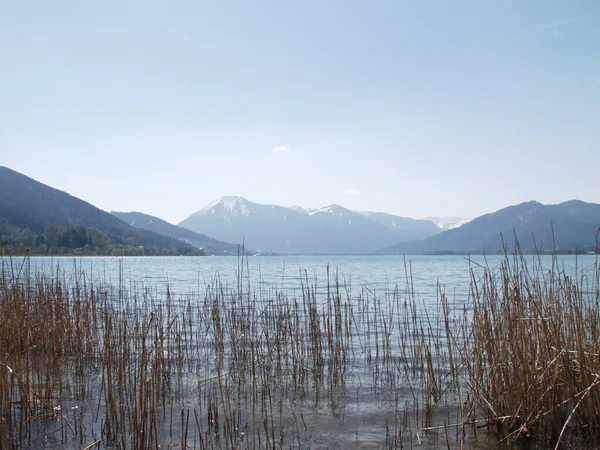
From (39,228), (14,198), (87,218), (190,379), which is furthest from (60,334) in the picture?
(14,198)

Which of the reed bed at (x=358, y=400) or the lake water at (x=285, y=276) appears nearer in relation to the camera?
the reed bed at (x=358, y=400)

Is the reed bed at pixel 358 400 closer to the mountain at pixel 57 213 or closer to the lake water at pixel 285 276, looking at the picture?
the lake water at pixel 285 276

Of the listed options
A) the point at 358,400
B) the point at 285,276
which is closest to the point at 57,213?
the point at 285,276

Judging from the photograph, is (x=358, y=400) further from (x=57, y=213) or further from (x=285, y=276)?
(x=57, y=213)

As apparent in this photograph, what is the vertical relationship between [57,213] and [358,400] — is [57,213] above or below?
above

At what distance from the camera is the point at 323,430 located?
5113 mm

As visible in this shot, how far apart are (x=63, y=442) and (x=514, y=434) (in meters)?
4.56

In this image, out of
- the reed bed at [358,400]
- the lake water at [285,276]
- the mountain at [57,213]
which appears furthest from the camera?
the mountain at [57,213]

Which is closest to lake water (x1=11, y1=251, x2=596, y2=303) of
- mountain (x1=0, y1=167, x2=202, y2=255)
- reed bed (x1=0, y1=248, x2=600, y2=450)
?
reed bed (x1=0, y1=248, x2=600, y2=450)

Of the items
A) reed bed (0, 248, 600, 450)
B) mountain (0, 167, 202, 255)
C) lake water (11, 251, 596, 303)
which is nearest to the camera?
reed bed (0, 248, 600, 450)

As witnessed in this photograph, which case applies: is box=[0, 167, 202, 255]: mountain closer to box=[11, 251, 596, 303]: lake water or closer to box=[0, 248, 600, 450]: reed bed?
box=[11, 251, 596, 303]: lake water

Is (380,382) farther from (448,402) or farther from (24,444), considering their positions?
(24,444)

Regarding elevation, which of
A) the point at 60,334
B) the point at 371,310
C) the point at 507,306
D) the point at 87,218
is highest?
the point at 87,218

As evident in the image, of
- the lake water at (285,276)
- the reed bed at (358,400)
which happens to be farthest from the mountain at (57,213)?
the reed bed at (358,400)
